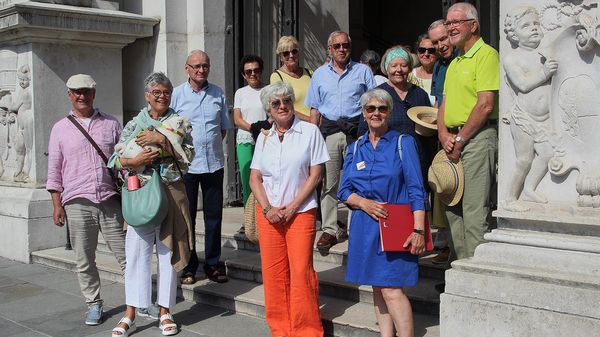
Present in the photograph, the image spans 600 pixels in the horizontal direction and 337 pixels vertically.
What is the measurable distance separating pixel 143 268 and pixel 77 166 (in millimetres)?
1048

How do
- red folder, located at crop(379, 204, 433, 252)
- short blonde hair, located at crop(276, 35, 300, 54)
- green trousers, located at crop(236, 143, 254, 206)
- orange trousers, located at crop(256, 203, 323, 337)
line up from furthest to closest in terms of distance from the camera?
1. green trousers, located at crop(236, 143, 254, 206)
2. short blonde hair, located at crop(276, 35, 300, 54)
3. orange trousers, located at crop(256, 203, 323, 337)
4. red folder, located at crop(379, 204, 433, 252)

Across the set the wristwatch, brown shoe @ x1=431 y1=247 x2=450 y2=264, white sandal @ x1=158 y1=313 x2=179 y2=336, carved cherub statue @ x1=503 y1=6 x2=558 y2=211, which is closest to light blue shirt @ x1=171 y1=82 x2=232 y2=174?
white sandal @ x1=158 y1=313 x2=179 y2=336

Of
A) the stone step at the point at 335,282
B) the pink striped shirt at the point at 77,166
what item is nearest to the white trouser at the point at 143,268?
the pink striped shirt at the point at 77,166

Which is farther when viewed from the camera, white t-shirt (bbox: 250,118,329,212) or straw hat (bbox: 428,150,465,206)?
white t-shirt (bbox: 250,118,329,212)

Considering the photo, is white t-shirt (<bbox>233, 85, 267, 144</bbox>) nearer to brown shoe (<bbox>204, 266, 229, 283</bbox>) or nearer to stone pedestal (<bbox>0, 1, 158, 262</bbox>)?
brown shoe (<bbox>204, 266, 229, 283</bbox>)

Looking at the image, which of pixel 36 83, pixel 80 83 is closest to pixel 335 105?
pixel 80 83

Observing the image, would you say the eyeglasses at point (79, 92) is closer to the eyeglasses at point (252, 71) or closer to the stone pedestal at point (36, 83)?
the eyeglasses at point (252, 71)

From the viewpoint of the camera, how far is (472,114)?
429 centimetres

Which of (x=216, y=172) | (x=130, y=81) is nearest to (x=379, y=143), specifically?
(x=216, y=172)

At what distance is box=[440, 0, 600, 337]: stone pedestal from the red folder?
320 millimetres

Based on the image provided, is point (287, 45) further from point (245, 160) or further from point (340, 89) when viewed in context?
point (245, 160)

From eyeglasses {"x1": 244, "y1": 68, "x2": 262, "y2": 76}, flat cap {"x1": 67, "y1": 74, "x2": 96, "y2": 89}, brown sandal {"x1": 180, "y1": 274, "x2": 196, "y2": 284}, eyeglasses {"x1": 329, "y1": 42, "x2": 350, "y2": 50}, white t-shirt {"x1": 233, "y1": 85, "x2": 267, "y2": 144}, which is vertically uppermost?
eyeglasses {"x1": 329, "y1": 42, "x2": 350, "y2": 50}

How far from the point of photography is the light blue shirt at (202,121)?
5.99m

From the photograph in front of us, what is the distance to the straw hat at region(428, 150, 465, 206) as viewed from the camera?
441cm
